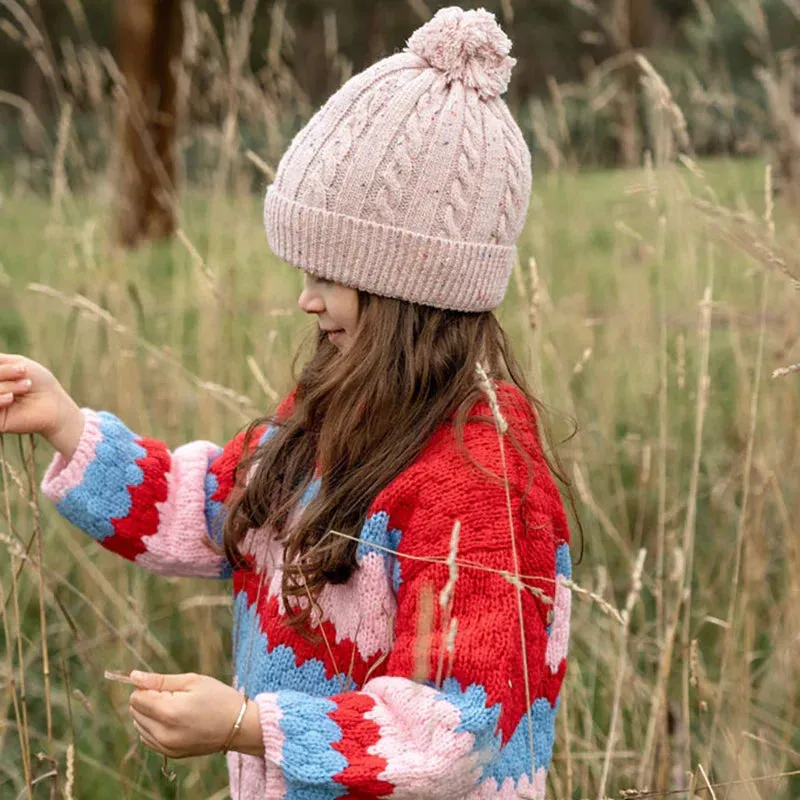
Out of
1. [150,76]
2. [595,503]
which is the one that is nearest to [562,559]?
[595,503]

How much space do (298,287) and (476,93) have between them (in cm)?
200

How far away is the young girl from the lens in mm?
1099

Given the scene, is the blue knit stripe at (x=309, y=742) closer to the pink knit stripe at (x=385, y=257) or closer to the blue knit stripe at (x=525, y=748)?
the blue knit stripe at (x=525, y=748)

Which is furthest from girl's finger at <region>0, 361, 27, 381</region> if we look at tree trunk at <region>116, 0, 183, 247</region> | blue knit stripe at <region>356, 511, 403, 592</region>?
tree trunk at <region>116, 0, 183, 247</region>

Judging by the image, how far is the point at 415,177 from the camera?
127 centimetres

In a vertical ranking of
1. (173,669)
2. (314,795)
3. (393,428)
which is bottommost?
(173,669)

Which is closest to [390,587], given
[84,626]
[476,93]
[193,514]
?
[193,514]

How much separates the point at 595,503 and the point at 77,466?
44.8 inches

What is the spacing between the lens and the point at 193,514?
149 cm

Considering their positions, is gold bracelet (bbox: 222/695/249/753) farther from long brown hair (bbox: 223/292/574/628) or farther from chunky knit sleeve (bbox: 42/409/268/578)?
chunky knit sleeve (bbox: 42/409/268/578)

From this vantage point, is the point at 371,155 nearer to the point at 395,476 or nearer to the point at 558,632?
the point at 395,476

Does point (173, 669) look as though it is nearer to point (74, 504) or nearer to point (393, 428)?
point (74, 504)

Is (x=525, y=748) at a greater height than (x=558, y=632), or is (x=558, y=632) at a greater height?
(x=558, y=632)

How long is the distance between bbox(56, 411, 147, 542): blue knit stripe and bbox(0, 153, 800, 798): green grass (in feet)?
0.28
